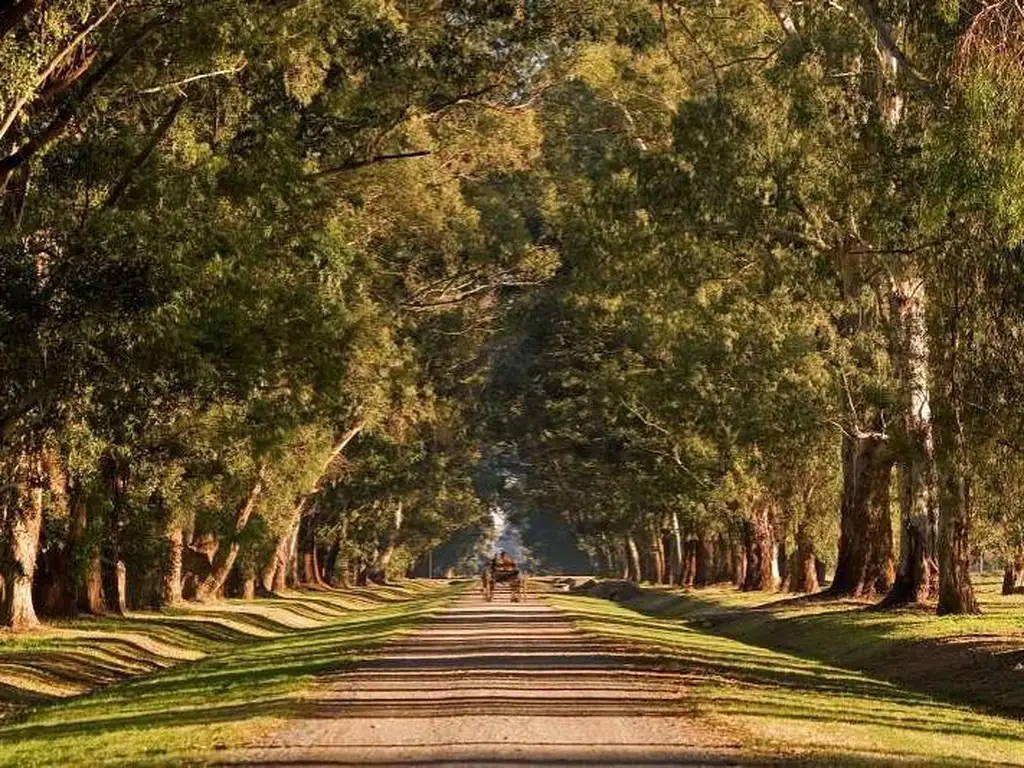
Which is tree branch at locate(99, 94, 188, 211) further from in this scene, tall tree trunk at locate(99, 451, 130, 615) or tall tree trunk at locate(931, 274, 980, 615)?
tall tree trunk at locate(931, 274, 980, 615)

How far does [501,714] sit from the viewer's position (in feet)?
65.2

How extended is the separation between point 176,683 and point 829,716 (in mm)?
11411

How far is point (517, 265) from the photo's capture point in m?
55.4

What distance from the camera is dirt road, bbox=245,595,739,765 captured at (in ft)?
52.6

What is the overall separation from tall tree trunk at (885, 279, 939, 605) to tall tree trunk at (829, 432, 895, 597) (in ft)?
12.1

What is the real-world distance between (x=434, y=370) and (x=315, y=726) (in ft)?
168

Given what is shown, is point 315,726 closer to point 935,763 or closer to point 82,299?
point 935,763

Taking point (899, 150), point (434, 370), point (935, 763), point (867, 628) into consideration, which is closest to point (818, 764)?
point (935, 763)

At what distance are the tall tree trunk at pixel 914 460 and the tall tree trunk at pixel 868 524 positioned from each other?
12.1 ft

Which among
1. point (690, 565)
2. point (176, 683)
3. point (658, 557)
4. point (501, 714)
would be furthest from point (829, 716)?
point (658, 557)

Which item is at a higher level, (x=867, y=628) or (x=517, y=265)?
(x=517, y=265)

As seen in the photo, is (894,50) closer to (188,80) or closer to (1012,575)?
(188,80)

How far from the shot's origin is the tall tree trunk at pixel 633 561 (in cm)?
11538

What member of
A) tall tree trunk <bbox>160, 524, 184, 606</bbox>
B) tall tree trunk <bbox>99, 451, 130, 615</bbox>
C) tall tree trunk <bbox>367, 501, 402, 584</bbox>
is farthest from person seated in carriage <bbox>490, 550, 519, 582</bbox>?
tall tree trunk <bbox>367, 501, 402, 584</bbox>
